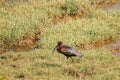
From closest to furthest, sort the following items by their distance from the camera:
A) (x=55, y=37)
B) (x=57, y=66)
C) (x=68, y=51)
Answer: (x=57, y=66) → (x=68, y=51) → (x=55, y=37)

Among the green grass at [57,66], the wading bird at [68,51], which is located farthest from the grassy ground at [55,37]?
the wading bird at [68,51]

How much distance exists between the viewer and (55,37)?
15.6m

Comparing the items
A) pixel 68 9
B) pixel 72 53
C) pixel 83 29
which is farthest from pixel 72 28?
pixel 72 53

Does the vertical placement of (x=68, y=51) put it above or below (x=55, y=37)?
above

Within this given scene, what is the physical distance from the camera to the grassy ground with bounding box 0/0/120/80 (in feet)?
39.7

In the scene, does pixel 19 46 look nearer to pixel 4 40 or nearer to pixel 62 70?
pixel 4 40

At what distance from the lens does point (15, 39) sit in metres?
15.8

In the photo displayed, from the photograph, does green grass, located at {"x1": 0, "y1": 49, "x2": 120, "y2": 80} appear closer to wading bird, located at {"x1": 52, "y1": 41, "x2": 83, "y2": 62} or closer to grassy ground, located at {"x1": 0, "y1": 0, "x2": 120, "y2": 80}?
grassy ground, located at {"x1": 0, "y1": 0, "x2": 120, "y2": 80}

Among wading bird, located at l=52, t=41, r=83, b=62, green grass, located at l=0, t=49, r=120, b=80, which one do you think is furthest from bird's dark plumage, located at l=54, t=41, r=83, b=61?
green grass, located at l=0, t=49, r=120, b=80

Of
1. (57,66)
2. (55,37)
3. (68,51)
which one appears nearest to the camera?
(57,66)

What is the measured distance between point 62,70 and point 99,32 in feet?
13.7

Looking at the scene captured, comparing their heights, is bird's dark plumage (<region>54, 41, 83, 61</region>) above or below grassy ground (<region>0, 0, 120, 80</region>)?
above

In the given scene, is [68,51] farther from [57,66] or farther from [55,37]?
[55,37]

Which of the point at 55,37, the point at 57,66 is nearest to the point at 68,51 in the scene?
the point at 57,66
